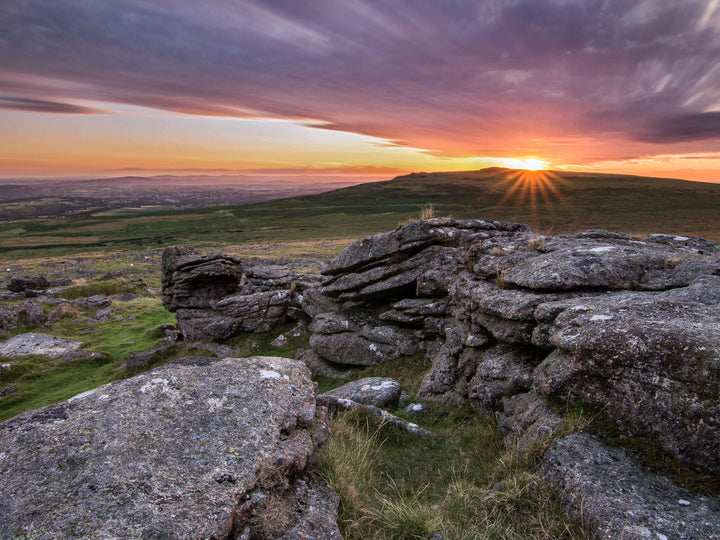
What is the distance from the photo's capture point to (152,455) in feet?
18.0

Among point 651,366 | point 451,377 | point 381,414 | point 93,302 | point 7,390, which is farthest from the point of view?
point 93,302

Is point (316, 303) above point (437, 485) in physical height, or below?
below

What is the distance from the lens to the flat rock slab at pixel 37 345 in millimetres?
24391

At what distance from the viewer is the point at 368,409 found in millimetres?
9953

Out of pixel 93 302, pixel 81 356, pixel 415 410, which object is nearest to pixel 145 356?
pixel 81 356

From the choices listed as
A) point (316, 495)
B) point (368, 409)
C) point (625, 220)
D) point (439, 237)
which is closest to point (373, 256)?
point (439, 237)

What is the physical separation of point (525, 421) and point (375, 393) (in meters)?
5.03

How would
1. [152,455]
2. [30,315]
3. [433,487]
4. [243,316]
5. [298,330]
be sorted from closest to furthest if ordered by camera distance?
[152,455] < [433,487] < [298,330] < [243,316] < [30,315]

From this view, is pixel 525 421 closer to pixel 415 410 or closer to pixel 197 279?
pixel 415 410

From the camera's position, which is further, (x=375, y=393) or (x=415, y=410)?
(x=375, y=393)

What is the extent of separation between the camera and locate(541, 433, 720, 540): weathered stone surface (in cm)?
505

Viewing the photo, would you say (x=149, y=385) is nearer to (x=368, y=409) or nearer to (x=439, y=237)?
(x=368, y=409)

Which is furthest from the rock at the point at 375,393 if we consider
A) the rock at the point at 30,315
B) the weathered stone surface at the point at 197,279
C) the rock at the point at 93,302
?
the rock at the point at 93,302

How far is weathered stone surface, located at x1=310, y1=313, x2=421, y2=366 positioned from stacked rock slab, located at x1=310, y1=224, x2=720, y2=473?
55 mm
